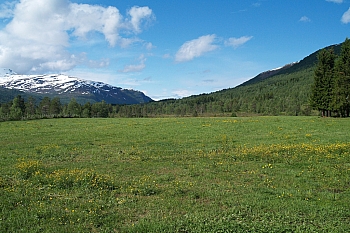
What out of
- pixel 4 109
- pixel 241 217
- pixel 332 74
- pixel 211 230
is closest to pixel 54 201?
pixel 211 230

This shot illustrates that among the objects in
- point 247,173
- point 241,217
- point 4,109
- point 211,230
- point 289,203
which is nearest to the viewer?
point 211,230

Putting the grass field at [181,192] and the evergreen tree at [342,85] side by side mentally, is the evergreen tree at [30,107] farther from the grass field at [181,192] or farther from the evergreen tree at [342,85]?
the evergreen tree at [342,85]

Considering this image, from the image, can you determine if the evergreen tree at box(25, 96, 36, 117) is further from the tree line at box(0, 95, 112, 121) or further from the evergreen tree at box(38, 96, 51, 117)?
the evergreen tree at box(38, 96, 51, 117)

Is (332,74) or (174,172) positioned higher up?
(332,74)

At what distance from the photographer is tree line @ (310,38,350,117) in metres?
52.4

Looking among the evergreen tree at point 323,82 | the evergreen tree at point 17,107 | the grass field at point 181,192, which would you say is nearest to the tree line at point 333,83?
the evergreen tree at point 323,82

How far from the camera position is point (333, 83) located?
5578cm

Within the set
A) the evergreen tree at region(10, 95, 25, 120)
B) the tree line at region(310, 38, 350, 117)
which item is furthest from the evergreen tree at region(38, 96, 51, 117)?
the tree line at region(310, 38, 350, 117)

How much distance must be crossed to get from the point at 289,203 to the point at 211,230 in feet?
11.9

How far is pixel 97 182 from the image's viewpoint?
37.6 feet

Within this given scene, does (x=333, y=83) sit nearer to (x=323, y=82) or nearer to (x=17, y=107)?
(x=323, y=82)

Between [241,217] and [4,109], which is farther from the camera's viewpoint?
[4,109]

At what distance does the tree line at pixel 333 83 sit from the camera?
5242 centimetres

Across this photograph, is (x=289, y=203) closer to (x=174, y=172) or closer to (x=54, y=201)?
(x=174, y=172)
